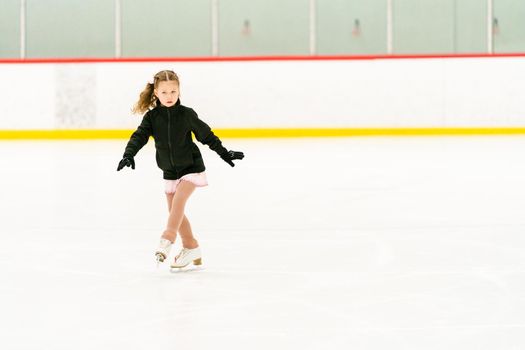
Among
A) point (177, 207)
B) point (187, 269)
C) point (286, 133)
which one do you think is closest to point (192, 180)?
point (177, 207)

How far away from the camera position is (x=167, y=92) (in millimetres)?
2957

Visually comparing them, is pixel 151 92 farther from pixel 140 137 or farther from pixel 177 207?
pixel 177 207

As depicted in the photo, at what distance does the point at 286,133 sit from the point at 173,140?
8.10 meters

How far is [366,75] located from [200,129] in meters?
8.28

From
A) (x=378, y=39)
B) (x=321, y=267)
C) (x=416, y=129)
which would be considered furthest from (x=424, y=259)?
(x=378, y=39)

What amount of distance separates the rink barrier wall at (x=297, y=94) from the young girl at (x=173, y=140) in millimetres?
7859

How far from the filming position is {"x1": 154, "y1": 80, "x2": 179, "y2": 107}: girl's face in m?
2.95

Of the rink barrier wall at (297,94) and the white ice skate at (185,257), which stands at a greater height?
the rink barrier wall at (297,94)

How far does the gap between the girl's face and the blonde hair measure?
12mm

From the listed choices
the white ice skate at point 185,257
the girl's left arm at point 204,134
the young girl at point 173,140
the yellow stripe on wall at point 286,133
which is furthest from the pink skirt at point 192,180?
the yellow stripe on wall at point 286,133

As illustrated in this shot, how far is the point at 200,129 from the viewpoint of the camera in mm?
3014

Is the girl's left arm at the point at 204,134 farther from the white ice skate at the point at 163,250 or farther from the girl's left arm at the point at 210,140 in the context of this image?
the white ice skate at the point at 163,250

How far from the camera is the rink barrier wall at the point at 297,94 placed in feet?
35.9

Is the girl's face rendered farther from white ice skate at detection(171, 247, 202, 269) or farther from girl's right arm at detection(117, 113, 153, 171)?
white ice skate at detection(171, 247, 202, 269)
